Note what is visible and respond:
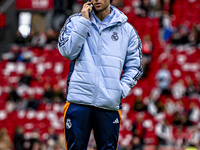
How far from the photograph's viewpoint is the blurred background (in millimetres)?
12594

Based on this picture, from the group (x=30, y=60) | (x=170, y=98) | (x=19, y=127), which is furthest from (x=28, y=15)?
(x=170, y=98)

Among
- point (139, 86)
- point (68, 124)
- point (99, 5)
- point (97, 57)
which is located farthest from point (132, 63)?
point (139, 86)

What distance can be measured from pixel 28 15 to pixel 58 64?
21.0 feet

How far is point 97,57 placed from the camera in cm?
404

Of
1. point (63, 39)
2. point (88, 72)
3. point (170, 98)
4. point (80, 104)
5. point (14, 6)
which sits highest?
point (14, 6)

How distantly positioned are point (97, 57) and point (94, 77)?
191 mm

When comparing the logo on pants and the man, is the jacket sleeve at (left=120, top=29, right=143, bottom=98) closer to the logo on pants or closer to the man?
the man

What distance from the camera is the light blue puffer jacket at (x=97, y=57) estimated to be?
3.97 meters

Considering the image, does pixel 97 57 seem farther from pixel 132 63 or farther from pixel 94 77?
pixel 132 63

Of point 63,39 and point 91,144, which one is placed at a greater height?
point 63,39

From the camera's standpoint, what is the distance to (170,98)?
13438mm

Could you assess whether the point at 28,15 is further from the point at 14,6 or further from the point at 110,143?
the point at 110,143

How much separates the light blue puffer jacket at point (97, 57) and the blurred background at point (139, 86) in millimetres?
6914

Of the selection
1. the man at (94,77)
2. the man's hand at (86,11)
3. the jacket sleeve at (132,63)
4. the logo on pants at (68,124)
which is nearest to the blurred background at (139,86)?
the jacket sleeve at (132,63)
